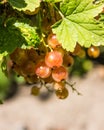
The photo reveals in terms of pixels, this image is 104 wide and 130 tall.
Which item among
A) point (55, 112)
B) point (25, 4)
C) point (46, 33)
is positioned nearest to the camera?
point (25, 4)

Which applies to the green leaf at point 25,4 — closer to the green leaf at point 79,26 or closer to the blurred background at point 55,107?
the green leaf at point 79,26

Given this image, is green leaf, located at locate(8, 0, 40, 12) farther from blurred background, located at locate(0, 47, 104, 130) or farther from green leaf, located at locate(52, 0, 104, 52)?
blurred background, located at locate(0, 47, 104, 130)

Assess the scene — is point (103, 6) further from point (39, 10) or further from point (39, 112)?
point (39, 112)

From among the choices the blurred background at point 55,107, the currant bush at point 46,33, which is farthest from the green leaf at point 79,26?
the blurred background at point 55,107

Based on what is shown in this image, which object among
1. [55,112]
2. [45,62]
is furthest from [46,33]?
[55,112]

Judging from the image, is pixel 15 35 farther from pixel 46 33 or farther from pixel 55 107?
pixel 55 107
